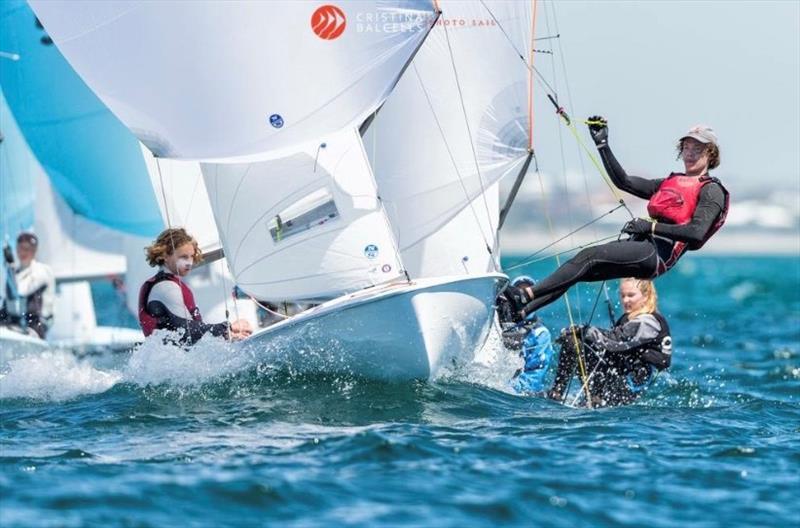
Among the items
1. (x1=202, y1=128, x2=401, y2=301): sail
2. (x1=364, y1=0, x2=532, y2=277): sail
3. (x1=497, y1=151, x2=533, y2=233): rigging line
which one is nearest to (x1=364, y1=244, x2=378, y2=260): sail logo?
(x1=202, y1=128, x2=401, y2=301): sail

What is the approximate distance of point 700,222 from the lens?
26.5ft

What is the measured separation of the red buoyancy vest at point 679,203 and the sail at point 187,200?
15.3 feet

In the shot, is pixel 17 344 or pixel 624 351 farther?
pixel 17 344

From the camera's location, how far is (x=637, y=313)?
28.9ft

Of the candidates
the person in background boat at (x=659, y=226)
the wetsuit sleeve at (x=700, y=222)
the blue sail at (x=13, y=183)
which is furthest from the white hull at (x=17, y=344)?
the wetsuit sleeve at (x=700, y=222)

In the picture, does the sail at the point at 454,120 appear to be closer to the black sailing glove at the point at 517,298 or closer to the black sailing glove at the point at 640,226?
the black sailing glove at the point at 517,298

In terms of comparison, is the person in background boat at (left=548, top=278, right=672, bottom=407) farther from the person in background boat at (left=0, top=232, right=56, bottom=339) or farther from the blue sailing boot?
the person in background boat at (left=0, top=232, right=56, bottom=339)

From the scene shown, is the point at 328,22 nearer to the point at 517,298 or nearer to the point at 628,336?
the point at 517,298

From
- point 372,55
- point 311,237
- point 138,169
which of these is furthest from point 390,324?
point 138,169

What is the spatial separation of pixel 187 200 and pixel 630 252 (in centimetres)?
482

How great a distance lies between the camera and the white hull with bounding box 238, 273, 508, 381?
28.5 feet

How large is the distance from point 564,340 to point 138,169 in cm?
705

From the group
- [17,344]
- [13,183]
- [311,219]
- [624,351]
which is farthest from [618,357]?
[13,183]

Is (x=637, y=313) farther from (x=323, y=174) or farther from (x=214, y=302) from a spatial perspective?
(x=214, y=302)
